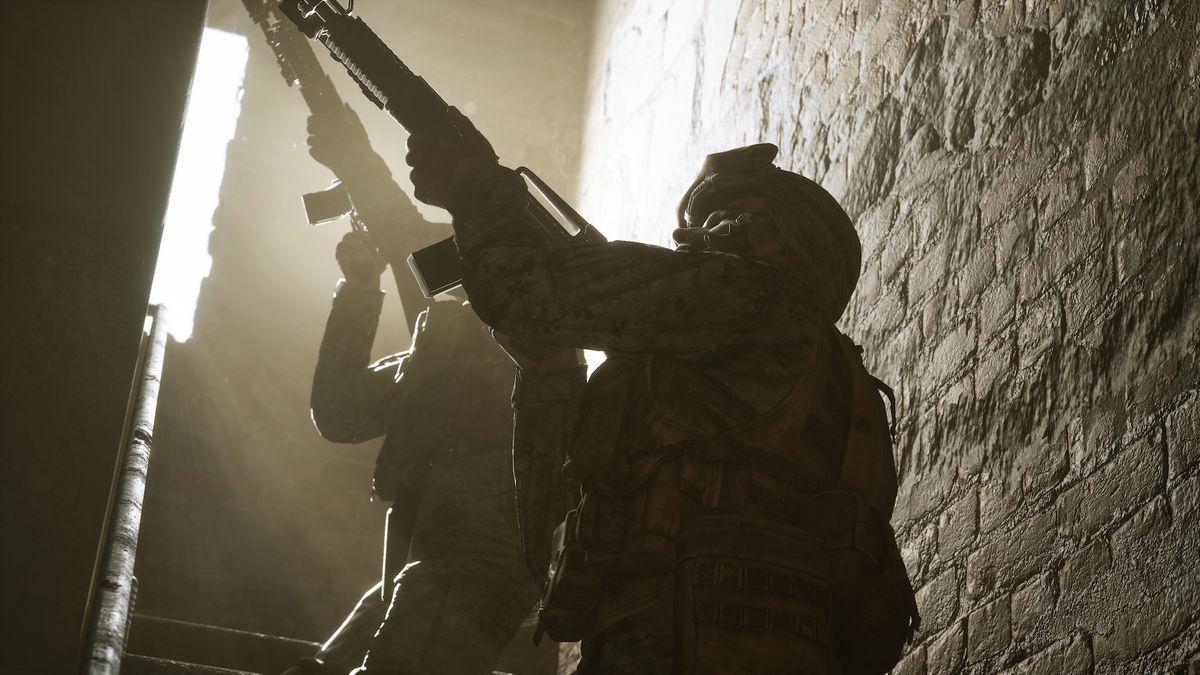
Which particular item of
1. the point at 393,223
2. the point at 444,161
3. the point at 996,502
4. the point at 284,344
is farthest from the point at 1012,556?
the point at 284,344

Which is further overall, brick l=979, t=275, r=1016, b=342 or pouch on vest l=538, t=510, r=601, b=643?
brick l=979, t=275, r=1016, b=342

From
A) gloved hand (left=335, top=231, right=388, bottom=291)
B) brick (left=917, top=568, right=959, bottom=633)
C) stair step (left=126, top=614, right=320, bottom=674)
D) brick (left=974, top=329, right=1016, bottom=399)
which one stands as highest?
gloved hand (left=335, top=231, right=388, bottom=291)

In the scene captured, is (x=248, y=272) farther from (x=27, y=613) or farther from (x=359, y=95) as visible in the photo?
(x=27, y=613)

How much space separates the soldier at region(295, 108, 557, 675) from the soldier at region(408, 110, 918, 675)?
89 centimetres

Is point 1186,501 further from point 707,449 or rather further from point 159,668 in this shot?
point 159,668

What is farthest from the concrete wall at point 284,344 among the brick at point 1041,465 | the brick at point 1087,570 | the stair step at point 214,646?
the brick at point 1087,570

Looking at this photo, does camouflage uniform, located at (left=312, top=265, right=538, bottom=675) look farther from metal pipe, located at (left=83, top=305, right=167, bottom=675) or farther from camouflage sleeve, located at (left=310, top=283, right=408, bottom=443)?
metal pipe, located at (left=83, top=305, right=167, bottom=675)

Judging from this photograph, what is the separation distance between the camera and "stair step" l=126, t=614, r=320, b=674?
379cm

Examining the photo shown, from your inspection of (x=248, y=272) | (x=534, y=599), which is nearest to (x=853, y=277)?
(x=534, y=599)

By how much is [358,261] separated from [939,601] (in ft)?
6.69

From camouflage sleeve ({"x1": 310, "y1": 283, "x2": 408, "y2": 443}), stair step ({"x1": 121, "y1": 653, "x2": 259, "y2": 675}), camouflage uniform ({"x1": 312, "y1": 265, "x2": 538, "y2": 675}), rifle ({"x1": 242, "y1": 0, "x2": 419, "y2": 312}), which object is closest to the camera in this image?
camouflage uniform ({"x1": 312, "y1": 265, "x2": 538, "y2": 675})

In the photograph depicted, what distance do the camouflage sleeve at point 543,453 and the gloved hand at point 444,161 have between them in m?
0.36

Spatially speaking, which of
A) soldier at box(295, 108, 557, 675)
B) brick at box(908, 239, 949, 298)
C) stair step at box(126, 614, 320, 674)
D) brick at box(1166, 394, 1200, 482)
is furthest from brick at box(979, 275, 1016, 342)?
stair step at box(126, 614, 320, 674)

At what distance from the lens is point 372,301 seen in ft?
12.3
